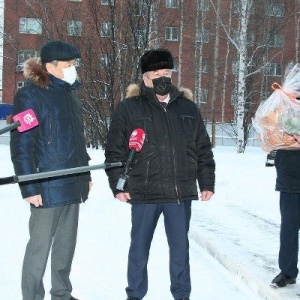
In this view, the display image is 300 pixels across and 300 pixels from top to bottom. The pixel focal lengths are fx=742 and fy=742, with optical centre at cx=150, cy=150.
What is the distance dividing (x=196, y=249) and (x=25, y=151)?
10.9ft

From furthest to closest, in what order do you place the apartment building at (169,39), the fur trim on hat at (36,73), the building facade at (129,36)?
the apartment building at (169,39)
the building facade at (129,36)
the fur trim on hat at (36,73)

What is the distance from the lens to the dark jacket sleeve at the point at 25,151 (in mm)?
4465

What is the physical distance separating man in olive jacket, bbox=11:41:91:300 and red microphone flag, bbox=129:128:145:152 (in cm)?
32

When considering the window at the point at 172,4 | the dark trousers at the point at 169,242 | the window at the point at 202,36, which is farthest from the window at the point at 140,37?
the window at the point at 172,4

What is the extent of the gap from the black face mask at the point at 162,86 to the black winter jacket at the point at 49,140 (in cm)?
55

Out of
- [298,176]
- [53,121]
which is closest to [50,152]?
[53,121]

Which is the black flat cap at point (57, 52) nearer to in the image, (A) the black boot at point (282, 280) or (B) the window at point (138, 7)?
(A) the black boot at point (282, 280)

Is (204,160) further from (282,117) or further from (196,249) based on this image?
(196,249)

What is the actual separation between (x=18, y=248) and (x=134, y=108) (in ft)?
8.93

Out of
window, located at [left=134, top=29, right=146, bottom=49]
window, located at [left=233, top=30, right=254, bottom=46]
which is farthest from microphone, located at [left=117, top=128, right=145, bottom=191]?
window, located at [left=233, top=30, right=254, bottom=46]

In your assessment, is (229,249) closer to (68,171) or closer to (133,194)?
(133,194)

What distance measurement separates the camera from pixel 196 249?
7.41 meters

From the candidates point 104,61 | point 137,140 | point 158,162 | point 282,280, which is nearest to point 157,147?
point 158,162

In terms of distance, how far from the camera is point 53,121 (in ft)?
15.3
